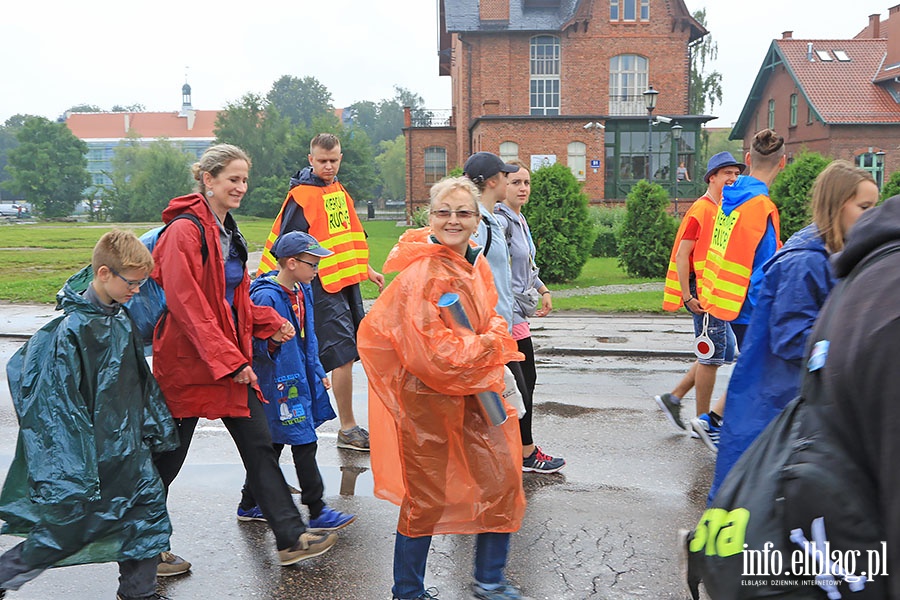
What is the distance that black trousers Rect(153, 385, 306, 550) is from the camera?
4.06 metres

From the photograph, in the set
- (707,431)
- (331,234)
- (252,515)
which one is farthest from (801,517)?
(331,234)

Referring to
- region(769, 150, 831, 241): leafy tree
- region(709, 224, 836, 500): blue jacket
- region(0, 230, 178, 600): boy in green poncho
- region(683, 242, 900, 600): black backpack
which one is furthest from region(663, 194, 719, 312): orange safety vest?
region(769, 150, 831, 241): leafy tree

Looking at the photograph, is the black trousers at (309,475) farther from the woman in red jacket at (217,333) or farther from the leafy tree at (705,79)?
the leafy tree at (705,79)

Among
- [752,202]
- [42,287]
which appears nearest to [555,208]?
[42,287]

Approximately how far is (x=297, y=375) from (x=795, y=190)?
17281 mm

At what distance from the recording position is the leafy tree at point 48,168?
253 feet

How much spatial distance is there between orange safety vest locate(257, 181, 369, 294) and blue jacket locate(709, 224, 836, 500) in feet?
10.1

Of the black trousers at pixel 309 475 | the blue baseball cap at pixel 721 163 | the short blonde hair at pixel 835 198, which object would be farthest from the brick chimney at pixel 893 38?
the black trousers at pixel 309 475

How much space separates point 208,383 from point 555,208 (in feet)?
49.6

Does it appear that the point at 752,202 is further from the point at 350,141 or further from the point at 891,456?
the point at 350,141

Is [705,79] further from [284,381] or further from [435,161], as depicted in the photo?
[284,381]

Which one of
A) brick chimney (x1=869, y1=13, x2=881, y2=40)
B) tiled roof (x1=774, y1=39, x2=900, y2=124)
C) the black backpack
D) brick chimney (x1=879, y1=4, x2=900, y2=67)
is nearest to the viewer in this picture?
the black backpack

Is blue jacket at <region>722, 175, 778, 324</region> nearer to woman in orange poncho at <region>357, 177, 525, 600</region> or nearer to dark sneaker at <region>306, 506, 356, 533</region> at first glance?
woman in orange poncho at <region>357, 177, 525, 600</region>

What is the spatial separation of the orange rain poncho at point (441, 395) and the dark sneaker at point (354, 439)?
2.67 meters
